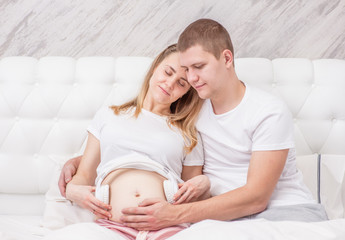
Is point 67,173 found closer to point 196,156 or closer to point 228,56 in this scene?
point 196,156

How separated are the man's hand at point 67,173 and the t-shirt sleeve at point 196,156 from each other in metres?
0.45

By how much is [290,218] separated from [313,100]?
0.66 m

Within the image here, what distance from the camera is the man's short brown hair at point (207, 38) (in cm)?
141

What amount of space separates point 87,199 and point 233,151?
22.6 inches

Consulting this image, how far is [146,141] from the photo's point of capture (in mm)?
1506

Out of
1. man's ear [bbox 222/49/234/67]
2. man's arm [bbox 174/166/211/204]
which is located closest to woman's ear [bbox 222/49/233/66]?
man's ear [bbox 222/49/234/67]

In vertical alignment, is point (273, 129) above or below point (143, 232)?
above

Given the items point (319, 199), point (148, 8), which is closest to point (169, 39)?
point (148, 8)

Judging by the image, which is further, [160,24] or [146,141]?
[160,24]

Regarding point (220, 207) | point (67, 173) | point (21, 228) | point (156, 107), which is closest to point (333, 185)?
point (220, 207)

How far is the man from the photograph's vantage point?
52.8 inches

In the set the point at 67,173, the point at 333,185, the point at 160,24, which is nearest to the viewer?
the point at 67,173

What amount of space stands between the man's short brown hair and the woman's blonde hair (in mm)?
162

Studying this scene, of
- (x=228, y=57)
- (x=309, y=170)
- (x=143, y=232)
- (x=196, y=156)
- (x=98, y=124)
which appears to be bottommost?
(x=143, y=232)
